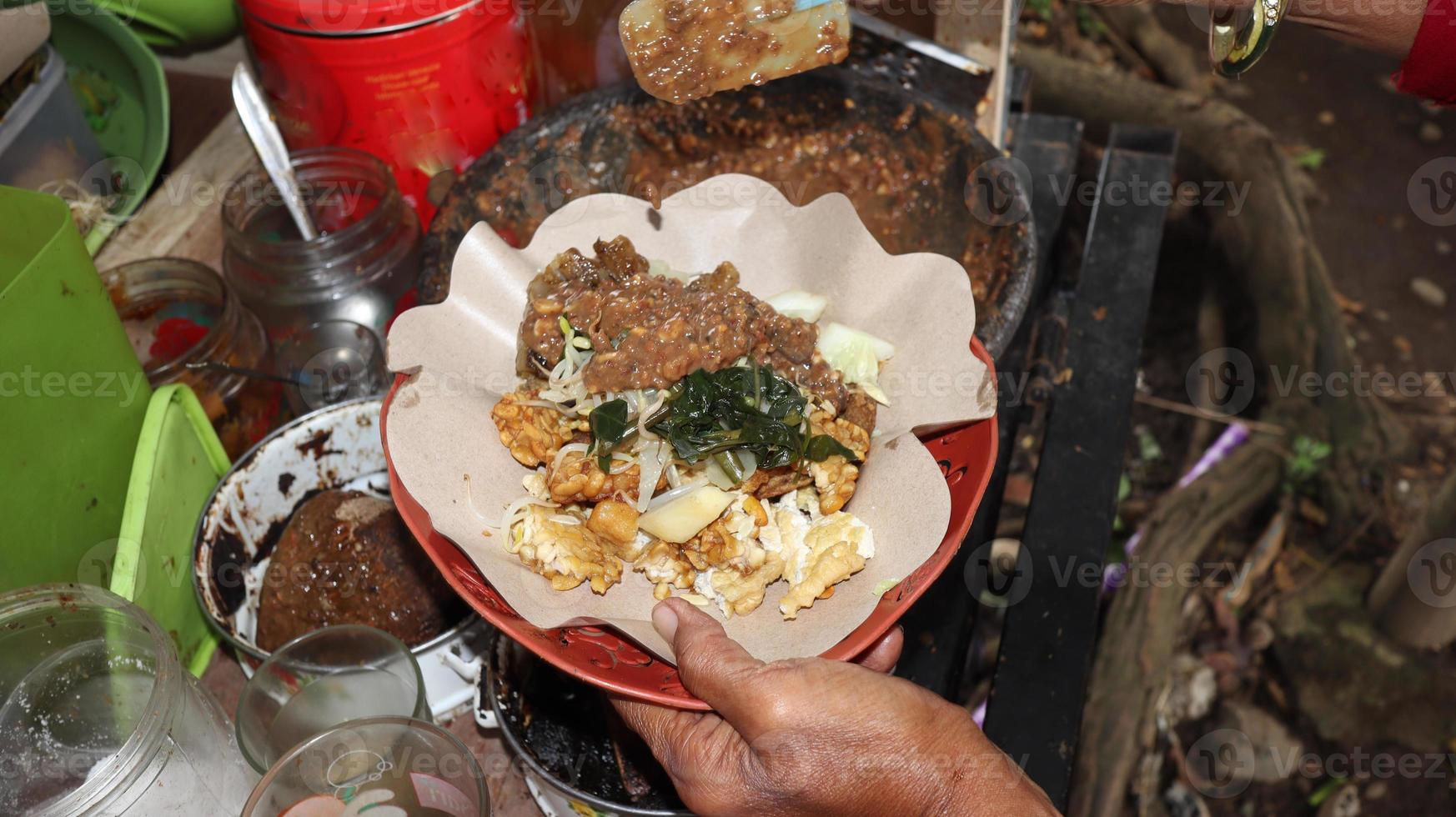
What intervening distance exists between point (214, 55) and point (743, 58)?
231cm

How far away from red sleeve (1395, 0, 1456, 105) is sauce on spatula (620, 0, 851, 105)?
1.25m

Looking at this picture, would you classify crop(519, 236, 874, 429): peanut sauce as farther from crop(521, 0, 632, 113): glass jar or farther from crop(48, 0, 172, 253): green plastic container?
crop(48, 0, 172, 253): green plastic container

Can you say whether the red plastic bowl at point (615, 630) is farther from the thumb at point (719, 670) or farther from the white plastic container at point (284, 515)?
the white plastic container at point (284, 515)

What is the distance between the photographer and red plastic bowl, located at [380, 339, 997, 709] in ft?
4.84

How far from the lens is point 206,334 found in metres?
2.27

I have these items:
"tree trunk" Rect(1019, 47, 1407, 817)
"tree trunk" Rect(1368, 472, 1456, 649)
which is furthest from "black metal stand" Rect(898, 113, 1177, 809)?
"tree trunk" Rect(1368, 472, 1456, 649)

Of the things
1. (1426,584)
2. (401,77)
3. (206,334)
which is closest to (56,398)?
(206,334)

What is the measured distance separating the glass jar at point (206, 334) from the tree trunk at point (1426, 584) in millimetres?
3128

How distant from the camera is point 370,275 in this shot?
7.95 feet

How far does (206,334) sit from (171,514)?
0.44 meters

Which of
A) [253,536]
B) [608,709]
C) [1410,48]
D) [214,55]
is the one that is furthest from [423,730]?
[214,55]

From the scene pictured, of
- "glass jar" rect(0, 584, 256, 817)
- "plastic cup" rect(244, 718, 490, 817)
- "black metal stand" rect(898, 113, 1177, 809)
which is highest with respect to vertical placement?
"glass jar" rect(0, 584, 256, 817)

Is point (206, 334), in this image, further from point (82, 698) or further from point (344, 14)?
point (82, 698)

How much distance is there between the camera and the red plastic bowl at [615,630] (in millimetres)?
1477
